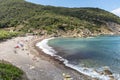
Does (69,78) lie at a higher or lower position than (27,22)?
lower

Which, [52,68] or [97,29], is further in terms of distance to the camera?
[97,29]

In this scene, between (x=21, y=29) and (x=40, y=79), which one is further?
(x=21, y=29)

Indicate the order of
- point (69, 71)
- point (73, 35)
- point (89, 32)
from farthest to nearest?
1. point (89, 32)
2. point (73, 35)
3. point (69, 71)

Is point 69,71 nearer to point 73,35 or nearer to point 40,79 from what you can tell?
point 40,79

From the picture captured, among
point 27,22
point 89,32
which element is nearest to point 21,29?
point 27,22

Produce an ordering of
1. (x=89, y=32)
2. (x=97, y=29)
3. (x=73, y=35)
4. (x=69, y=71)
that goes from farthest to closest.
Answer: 1. (x=97, y=29)
2. (x=89, y=32)
3. (x=73, y=35)
4. (x=69, y=71)

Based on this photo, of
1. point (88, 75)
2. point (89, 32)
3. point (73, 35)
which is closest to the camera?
point (88, 75)

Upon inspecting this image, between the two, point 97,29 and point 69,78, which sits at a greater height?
point 97,29

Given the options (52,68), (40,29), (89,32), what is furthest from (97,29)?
(52,68)

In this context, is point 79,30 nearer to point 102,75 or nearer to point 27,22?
point 27,22
